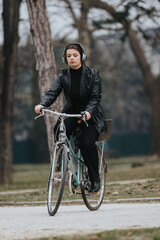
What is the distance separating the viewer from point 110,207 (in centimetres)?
752

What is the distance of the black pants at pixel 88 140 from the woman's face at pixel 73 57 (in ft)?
2.04

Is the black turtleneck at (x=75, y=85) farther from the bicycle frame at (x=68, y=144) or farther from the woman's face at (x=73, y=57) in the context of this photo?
the bicycle frame at (x=68, y=144)

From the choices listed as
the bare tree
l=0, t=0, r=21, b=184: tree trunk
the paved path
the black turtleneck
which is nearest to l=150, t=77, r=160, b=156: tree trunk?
the bare tree

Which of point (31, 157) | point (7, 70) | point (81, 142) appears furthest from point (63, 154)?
point (31, 157)

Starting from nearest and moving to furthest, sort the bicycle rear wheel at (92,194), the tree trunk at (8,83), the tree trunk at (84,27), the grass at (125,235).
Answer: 1. the grass at (125,235)
2. the bicycle rear wheel at (92,194)
3. the tree trunk at (8,83)
4. the tree trunk at (84,27)

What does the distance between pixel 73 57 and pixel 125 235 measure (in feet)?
8.14

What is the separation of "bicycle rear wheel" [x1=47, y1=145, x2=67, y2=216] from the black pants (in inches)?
11.0

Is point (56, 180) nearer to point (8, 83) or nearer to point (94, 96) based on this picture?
point (94, 96)

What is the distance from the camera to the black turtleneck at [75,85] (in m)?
7.00

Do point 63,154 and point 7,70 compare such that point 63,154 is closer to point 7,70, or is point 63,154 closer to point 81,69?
point 81,69

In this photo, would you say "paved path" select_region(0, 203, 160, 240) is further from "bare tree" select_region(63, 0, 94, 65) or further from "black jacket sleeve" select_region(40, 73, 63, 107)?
"bare tree" select_region(63, 0, 94, 65)

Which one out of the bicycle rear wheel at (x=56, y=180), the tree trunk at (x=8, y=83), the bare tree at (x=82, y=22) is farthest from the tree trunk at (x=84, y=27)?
the bicycle rear wheel at (x=56, y=180)

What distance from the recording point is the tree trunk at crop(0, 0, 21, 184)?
19.4 m

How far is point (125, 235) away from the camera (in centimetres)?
518
